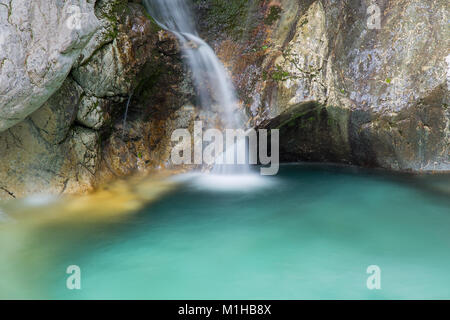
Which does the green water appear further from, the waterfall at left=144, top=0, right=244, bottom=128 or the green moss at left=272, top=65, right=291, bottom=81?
the green moss at left=272, top=65, right=291, bottom=81

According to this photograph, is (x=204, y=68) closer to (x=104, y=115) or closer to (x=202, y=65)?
(x=202, y=65)

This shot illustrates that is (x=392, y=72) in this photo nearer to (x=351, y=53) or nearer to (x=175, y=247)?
(x=351, y=53)

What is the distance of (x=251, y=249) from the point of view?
5.01 metres

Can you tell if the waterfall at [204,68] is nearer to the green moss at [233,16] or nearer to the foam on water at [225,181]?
the green moss at [233,16]

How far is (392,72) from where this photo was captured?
773cm

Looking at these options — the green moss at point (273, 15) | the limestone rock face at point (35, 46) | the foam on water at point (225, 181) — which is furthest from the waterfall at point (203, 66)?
the limestone rock face at point (35, 46)

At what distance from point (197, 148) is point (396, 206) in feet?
12.2

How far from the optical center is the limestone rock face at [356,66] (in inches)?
296

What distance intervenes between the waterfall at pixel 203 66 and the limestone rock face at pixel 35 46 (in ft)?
7.75

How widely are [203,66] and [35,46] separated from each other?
10.6 feet

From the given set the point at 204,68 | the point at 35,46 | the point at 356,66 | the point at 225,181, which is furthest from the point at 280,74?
the point at 35,46

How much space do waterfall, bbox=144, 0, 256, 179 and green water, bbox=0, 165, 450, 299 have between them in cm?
158
